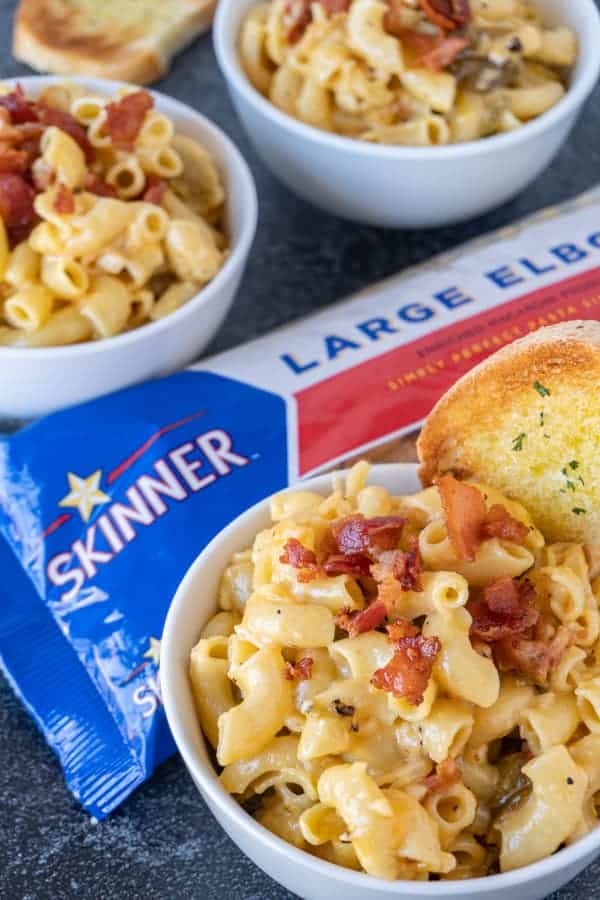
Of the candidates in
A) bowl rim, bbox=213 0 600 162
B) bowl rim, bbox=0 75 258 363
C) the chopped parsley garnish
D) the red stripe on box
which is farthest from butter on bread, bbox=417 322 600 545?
bowl rim, bbox=213 0 600 162

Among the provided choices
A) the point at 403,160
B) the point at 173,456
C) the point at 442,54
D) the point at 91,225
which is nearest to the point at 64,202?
the point at 91,225

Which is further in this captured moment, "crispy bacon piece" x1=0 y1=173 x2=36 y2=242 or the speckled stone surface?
"crispy bacon piece" x1=0 y1=173 x2=36 y2=242

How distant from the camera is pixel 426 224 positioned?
2035mm

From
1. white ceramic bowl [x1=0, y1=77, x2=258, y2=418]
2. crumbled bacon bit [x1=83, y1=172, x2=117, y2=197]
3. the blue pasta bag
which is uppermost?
crumbled bacon bit [x1=83, y1=172, x2=117, y2=197]

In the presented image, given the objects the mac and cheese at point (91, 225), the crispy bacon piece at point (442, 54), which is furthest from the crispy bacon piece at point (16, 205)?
the crispy bacon piece at point (442, 54)

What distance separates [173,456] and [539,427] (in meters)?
0.57

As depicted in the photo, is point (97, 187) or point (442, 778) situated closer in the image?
point (442, 778)

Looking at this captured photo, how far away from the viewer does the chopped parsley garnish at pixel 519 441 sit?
1.31 m

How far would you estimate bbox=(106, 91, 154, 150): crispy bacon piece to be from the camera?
5.84ft

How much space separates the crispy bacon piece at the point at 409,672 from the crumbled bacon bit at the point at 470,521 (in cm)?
11

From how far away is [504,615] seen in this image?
118 centimetres

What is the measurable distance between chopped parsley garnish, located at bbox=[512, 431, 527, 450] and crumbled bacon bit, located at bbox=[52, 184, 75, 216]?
0.74 m

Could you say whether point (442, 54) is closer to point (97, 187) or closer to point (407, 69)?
point (407, 69)

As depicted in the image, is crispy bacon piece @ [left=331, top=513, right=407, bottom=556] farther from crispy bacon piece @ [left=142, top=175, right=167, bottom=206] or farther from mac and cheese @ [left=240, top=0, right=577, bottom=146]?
mac and cheese @ [left=240, top=0, right=577, bottom=146]
